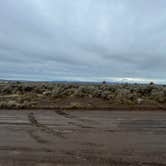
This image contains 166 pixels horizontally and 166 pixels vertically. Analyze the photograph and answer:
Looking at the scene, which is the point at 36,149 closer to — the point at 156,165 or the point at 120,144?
the point at 120,144

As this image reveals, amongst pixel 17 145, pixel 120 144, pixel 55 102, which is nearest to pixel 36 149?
pixel 17 145

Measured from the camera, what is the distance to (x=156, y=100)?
2503 centimetres

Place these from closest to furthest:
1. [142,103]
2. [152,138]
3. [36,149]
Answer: [36,149]
[152,138]
[142,103]

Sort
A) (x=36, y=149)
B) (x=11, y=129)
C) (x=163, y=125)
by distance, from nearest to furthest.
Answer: (x=36, y=149) → (x=11, y=129) → (x=163, y=125)

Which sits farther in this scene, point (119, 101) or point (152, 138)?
point (119, 101)

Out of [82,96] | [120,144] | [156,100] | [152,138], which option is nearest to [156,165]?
[120,144]

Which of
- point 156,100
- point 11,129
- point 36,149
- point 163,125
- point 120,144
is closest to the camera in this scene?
point 36,149

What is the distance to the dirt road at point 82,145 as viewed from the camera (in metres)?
6.89

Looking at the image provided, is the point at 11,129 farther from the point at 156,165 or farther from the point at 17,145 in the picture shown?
the point at 156,165

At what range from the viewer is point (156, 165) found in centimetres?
657

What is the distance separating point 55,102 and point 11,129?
12.5m

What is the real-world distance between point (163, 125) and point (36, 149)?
7.15 m

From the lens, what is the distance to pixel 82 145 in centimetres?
852

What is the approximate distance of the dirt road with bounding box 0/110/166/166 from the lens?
689 cm
